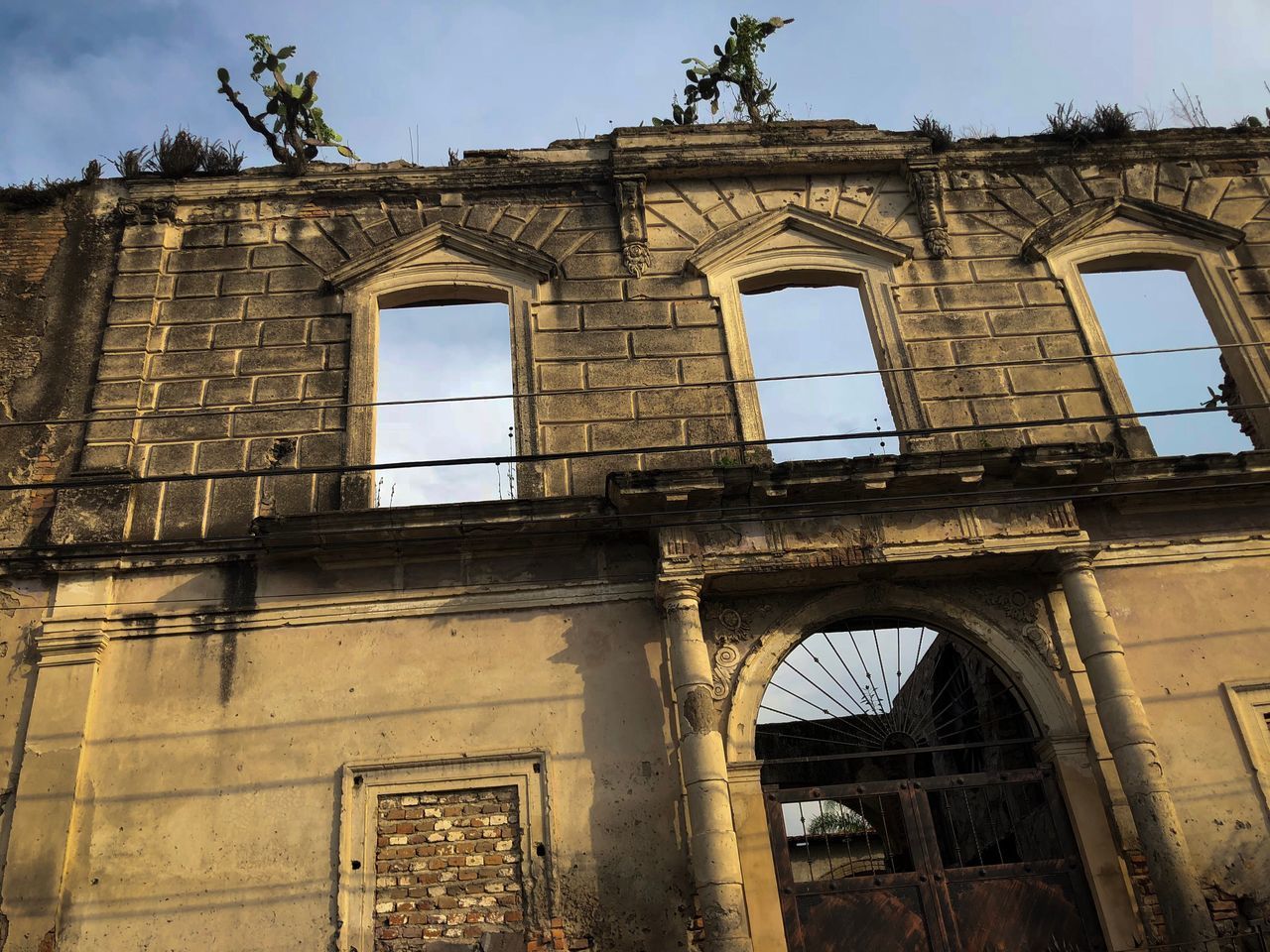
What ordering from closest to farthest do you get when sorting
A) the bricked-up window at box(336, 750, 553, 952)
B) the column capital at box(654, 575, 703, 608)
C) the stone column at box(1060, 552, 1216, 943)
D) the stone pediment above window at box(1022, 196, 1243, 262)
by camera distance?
the stone column at box(1060, 552, 1216, 943) < the bricked-up window at box(336, 750, 553, 952) < the column capital at box(654, 575, 703, 608) < the stone pediment above window at box(1022, 196, 1243, 262)

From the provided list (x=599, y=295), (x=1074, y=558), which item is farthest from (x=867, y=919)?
(x=599, y=295)

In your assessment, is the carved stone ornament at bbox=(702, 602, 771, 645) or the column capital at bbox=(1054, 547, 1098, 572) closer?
the column capital at bbox=(1054, 547, 1098, 572)

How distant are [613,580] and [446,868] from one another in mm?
2489

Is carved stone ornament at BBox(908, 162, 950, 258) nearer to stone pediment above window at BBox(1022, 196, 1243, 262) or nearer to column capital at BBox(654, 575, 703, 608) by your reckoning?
stone pediment above window at BBox(1022, 196, 1243, 262)

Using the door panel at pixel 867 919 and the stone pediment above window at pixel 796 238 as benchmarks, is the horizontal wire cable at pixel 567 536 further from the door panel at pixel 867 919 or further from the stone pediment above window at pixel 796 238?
the stone pediment above window at pixel 796 238

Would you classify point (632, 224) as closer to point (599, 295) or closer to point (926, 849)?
point (599, 295)

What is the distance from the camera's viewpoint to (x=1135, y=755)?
7.79 m

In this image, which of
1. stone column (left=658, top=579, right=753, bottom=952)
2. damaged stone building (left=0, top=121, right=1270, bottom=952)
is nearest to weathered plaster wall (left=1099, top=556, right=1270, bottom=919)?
damaged stone building (left=0, top=121, right=1270, bottom=952)

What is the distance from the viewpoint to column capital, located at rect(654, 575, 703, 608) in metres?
8.28

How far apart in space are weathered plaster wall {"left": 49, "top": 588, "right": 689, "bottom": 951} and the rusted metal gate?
98 centimetres

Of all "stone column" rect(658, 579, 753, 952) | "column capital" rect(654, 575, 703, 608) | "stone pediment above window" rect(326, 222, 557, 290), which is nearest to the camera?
"stone column" rect(658, 579, 753, 952)

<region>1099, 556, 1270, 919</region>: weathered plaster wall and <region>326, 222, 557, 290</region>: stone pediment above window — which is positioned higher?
<region>326, 222, 557, 290</region>: stone pediment above window

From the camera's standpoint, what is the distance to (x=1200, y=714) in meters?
8.41

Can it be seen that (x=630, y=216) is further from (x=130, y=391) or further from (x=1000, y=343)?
(x=130, y=391)
